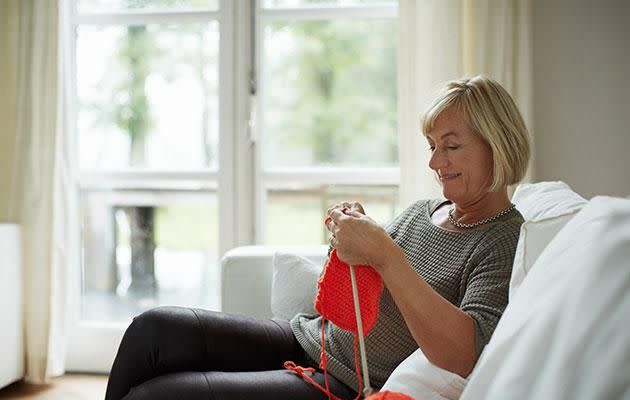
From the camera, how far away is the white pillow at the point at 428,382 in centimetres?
131

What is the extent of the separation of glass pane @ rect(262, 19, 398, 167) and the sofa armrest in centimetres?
98

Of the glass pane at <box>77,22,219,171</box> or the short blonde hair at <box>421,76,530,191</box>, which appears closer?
the short blonde hair at <box>421,76,530,191</box>

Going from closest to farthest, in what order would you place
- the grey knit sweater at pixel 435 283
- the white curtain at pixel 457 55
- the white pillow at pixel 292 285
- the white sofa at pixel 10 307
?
the grey knit sweater at pixel 435 283
the white pillow at pixel 292 285
the white curtain at pixel 457 55
the white sofa at pixel 10 307

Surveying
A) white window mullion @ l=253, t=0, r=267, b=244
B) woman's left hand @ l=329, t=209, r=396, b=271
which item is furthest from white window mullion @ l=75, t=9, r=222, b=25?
woman's left hand @ l=329, t=209, r=396, b=271

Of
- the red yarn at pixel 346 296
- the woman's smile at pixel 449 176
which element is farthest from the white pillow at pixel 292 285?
the woman's smile at pixel 449 176

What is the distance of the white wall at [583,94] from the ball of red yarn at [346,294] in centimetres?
154

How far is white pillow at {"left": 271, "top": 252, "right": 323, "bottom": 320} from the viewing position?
6.64ft

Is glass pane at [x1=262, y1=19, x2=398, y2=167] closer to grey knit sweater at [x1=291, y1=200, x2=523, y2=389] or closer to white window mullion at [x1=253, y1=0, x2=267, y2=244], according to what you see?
white window mullion at [x1=253, y1=0, x2=267, y2=244]

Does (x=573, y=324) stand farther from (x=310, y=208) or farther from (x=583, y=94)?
(x=310, y=208)

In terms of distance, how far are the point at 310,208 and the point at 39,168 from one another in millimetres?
1093

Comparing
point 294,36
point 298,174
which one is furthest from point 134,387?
point 294,36

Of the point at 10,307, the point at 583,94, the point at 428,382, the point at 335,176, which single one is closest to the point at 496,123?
the point at 428,382

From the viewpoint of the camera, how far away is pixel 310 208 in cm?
323

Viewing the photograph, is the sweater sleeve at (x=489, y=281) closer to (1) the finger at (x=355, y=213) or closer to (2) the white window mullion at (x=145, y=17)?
(1) the finger at (x=355, y=213)
